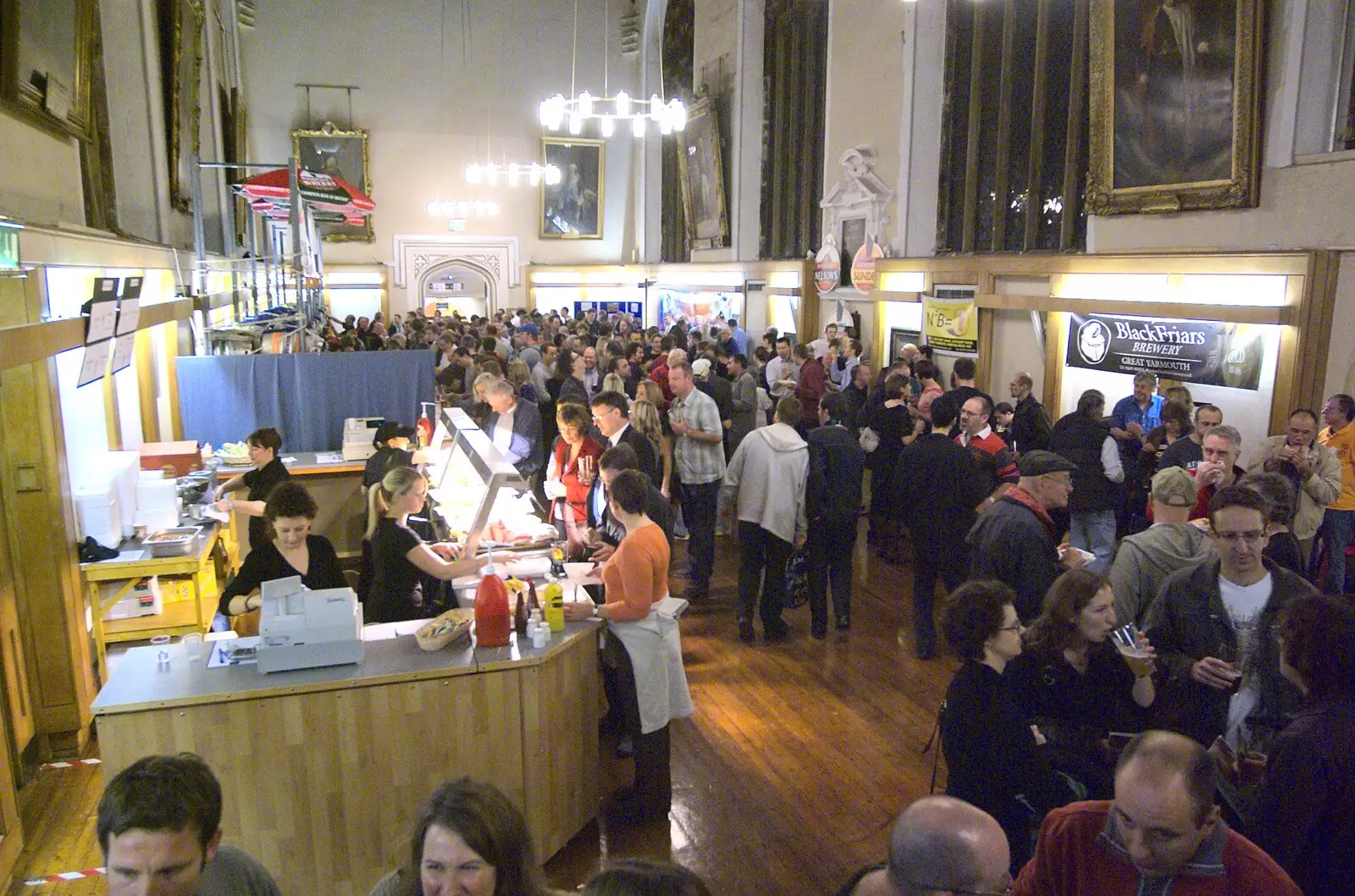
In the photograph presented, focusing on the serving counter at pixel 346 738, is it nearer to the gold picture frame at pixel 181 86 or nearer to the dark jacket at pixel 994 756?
the dark jacket at pixel 994 756

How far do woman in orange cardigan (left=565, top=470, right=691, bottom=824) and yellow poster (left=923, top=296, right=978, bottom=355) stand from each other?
7.13 meters

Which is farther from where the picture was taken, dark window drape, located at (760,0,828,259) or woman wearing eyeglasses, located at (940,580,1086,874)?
dark window drape, located at (760,0,828,259)

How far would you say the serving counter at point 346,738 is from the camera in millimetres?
3213

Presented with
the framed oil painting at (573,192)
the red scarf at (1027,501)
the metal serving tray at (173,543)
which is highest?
the framed oil painting at (573,192)

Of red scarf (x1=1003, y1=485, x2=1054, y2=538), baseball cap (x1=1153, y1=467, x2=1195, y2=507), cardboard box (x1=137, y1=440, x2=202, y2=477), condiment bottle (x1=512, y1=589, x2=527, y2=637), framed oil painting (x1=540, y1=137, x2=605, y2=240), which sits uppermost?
framed oil painting (x1=540, y1=137, x2=605, y2=240)

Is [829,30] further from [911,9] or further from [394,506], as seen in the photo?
[394,506]

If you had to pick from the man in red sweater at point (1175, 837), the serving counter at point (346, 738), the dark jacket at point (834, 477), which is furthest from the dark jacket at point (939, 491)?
the man in red sweater at point (1175, 837)

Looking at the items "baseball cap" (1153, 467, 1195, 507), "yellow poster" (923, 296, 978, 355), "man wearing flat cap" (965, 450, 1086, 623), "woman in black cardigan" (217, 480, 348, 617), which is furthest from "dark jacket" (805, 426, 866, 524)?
"yellow poster" (923, 296, 978, 355)

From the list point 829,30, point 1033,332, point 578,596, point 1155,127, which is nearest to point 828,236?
point 829,30

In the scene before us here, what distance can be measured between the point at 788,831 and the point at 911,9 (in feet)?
32.7

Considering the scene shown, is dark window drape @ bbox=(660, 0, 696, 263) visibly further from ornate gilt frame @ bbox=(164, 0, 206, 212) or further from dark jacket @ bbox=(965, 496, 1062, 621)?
dark jacket @ bbox=(965, 496, 1062, 621)

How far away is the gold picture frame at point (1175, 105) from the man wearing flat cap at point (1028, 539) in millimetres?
4196

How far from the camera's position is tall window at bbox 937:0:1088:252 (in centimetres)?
931

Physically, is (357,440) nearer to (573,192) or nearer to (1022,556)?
(1022,556)
